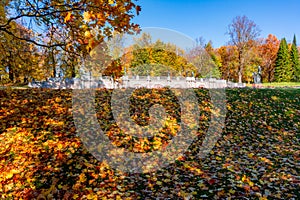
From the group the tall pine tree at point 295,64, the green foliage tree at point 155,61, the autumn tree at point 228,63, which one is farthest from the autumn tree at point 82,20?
the tall pine tree at point 295,64

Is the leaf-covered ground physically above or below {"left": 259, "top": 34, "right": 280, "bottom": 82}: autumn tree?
below

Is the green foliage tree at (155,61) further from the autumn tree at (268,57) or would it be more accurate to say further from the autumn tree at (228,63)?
the autumn tree at (268,57)

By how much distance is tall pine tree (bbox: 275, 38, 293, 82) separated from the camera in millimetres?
44844

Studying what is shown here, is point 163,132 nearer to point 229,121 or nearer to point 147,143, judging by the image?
point 147,143

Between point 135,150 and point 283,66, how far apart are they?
46784 mm

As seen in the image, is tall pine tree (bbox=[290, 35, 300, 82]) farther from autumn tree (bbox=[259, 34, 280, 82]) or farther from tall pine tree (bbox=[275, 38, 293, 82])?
autumn tree (bbox=[259, 34, 280, 82])

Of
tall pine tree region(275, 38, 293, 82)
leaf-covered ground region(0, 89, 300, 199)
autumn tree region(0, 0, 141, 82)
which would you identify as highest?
tall pine tree region(275, 38, 293, 82)

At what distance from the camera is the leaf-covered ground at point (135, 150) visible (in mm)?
4316

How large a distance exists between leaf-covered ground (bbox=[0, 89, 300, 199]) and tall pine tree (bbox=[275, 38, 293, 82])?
132 ft

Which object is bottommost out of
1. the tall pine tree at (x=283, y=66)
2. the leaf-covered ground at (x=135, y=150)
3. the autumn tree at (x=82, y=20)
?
the leaf-covered ground at (x=135, y=150)

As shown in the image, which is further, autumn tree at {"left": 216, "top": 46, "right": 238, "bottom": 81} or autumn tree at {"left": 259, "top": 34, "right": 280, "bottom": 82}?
autumn tree at {"left": 259, "top": 34, "right": 280, "bottom": 82}

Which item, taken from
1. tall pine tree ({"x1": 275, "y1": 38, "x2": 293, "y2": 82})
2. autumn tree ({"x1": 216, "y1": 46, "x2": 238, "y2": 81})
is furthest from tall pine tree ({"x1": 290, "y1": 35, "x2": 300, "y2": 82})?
autumn tree ({"x1": 216, "y1": 46, "x2": 238, "y2": 81})

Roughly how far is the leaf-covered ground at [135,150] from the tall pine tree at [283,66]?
4015 cm

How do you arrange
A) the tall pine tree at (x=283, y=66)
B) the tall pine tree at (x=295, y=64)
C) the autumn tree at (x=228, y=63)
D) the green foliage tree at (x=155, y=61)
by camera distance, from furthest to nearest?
the autumn tree at (x=228, y=63) → the tall pine tree at (x=295, y=64) → the tall pine tree at (x=283, y=66) → the green foliage tree at (x=155, y=61)
